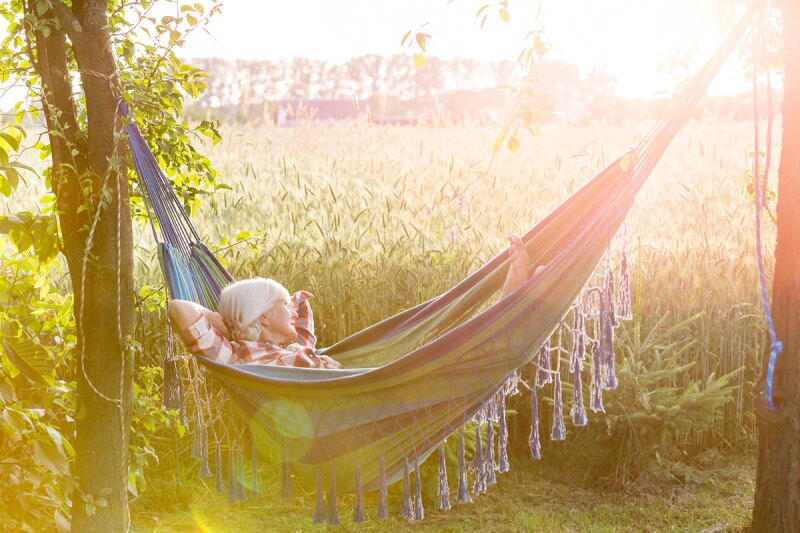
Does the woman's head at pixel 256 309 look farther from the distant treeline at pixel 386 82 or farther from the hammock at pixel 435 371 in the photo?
the distant treeline at pixel 386 82

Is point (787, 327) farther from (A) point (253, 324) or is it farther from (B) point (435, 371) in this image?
(A) point (253, 324)

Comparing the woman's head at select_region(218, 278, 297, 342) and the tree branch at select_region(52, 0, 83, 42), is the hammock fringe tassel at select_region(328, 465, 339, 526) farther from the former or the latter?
the tree branch at select_region(52, 0, 83, 42)

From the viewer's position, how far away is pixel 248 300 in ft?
7.28

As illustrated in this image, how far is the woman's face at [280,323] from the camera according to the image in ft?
7.41

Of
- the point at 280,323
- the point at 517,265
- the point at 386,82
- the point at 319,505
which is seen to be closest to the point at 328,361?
the point at 280,323

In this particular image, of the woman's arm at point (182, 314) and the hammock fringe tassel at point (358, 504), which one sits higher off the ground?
the woman's arm at point (182, 314)

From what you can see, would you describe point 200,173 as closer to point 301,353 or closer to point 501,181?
point 301,353

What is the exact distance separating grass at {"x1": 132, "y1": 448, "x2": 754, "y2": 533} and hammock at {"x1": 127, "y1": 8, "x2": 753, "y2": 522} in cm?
90

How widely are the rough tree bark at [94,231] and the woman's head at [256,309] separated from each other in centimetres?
28

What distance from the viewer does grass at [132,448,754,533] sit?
2904 mm

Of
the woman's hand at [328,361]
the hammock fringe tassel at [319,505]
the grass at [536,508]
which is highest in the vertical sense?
the woman's hand at [328,361]

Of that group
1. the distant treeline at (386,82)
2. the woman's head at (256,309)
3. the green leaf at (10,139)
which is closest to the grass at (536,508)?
the woman's head at (256,309)

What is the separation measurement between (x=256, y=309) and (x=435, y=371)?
0.58 m

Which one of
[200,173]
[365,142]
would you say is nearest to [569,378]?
[200,173]
